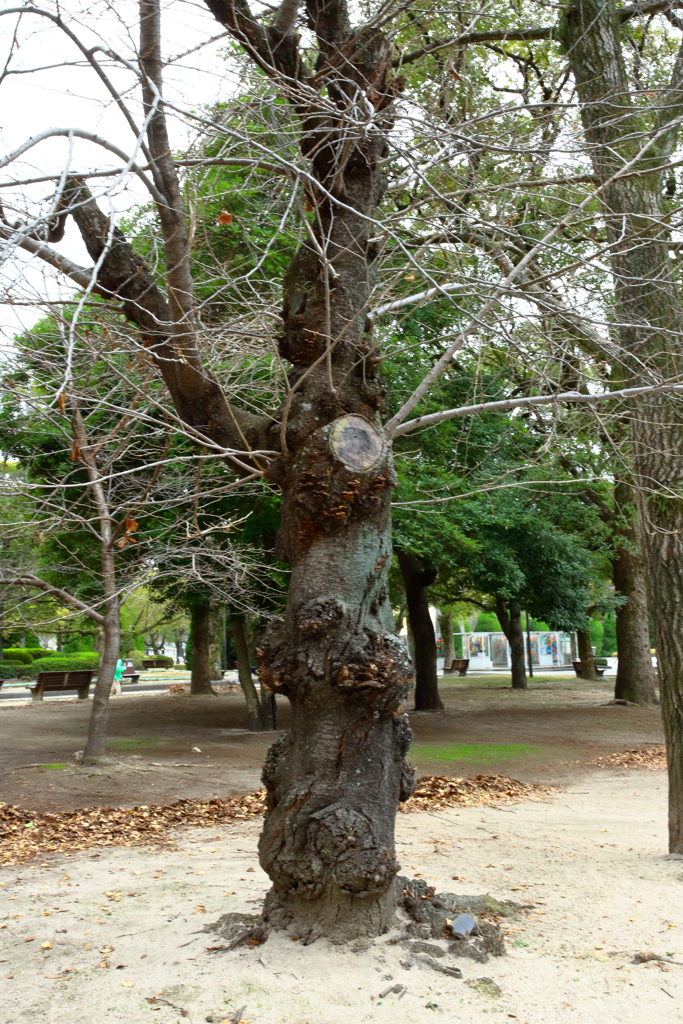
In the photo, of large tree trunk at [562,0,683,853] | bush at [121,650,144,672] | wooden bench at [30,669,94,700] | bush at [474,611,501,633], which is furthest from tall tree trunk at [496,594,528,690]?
bush at [474,611,501,633]

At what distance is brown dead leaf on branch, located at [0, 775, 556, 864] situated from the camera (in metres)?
7.02

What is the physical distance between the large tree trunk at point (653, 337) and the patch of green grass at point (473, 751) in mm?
6027

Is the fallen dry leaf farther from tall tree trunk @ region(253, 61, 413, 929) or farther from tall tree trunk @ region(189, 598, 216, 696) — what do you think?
tall tree trunk @ region(189, 598, 216, 696)

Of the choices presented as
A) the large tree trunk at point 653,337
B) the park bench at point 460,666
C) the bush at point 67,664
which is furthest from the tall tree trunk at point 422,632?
the park bench at point 460,666

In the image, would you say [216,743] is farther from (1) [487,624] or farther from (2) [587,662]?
(1) [487,624]

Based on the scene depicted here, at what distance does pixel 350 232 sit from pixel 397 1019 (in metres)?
3.88

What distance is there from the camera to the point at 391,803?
391 centimetres

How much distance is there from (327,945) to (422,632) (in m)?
14.1

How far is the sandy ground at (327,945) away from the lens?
3.40m

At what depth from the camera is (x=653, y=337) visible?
649cm

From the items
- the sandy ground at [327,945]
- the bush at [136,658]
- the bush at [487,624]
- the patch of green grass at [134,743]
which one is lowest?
the bush at [136,658]

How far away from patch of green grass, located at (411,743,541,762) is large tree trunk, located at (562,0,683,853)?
6027mm

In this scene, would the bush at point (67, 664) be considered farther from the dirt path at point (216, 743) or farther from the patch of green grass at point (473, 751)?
the patch of green grass at point (473, 751)

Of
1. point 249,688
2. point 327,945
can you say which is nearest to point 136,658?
point 249,688
